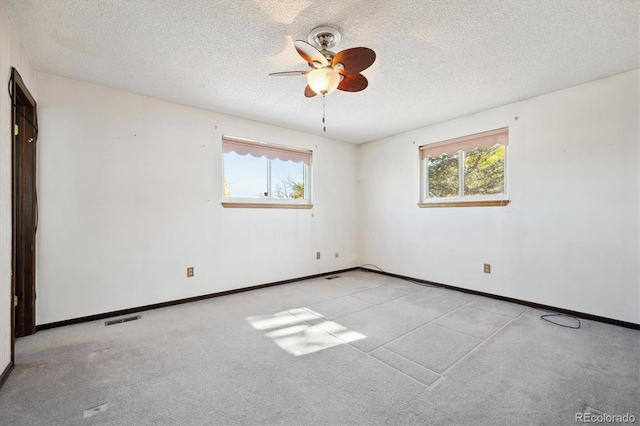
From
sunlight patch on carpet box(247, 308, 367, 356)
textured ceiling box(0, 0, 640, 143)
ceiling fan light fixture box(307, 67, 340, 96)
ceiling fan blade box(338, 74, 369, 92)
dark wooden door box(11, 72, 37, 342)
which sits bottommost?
sunlight patch on carpet box(247, 308, 367, 356)

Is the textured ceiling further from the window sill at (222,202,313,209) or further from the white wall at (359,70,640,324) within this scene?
the window sill at (222,202,313,209)

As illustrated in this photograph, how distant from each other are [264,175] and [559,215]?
3.65 meters

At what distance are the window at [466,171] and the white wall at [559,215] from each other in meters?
0.11

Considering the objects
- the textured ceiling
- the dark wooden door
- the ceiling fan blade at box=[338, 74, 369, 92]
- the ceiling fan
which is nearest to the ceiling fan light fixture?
the ceiling fan

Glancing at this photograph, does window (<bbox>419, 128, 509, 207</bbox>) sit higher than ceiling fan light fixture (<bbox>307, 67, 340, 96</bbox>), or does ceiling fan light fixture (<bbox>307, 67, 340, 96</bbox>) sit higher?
ceiling fan light fixture (<bbox>307, 67, 340, 96</bbox>)

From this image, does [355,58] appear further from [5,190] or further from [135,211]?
[135,211]

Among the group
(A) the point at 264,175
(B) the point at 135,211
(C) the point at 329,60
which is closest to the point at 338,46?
(C) the point at 329,60

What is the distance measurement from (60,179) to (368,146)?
4.31 m

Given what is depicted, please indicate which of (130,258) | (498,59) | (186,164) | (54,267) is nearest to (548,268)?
(498,59)

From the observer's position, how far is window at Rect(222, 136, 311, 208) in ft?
12.6

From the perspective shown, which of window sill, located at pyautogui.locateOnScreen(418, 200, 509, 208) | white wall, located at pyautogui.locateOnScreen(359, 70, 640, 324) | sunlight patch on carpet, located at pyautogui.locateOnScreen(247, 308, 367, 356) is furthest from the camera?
window sill, located at pyautogui.locateOnScreen(418, 200, 509, 208)

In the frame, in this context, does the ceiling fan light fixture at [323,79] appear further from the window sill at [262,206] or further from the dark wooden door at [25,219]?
the dark wooden door at [25,219]

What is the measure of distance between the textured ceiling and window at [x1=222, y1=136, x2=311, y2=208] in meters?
0.81

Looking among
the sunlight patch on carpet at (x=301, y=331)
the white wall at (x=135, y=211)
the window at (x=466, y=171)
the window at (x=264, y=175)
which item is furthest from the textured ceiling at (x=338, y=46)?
the sunlight patch on carpet at (x=301, y=331)
